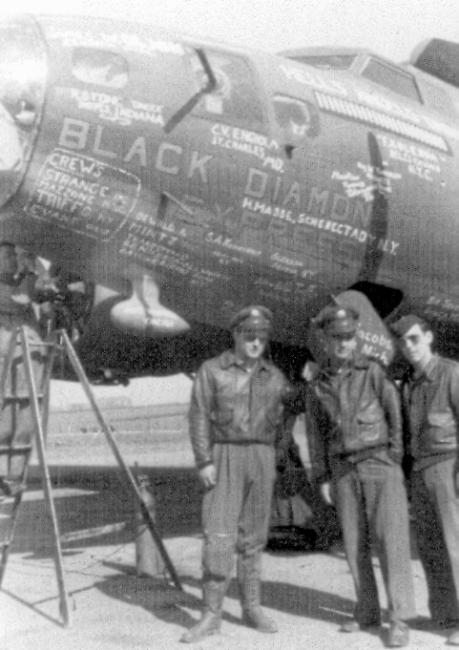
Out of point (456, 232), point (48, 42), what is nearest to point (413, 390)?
point (456, 232)

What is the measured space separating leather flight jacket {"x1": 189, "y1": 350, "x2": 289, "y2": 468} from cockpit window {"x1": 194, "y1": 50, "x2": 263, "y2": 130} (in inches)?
66.1

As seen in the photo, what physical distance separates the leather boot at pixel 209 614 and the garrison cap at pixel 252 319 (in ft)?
5.50

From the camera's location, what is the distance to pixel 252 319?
5520 millimetres

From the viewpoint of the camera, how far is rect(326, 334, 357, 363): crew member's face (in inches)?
215

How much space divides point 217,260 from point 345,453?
161cm

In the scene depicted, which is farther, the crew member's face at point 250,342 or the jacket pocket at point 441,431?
the crew member's face at point 250,342

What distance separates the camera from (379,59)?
7.35m

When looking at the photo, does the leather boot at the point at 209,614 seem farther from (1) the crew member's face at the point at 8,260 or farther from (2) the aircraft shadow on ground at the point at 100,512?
(1) the crew member's face at the point at 8,260

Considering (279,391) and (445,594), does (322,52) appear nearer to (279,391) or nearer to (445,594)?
(279,391)


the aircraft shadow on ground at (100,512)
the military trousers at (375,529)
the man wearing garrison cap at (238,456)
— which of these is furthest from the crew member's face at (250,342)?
the aircraft shadow on ground at (100,512)

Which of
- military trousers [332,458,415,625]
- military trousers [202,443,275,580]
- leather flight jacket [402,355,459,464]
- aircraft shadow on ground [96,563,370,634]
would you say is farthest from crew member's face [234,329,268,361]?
aircraft shadow on ground [96,563,370,634]

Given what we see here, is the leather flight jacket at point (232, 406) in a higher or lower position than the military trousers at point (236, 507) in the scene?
higher

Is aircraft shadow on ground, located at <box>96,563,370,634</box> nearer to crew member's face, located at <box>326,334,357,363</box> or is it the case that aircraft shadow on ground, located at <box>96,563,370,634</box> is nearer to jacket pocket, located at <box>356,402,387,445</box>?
jacket pocket, located at <box>356,402,387,445</box>

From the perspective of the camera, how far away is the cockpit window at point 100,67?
17.1 feet
